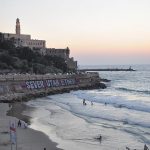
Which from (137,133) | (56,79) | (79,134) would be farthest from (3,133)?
(56,79)

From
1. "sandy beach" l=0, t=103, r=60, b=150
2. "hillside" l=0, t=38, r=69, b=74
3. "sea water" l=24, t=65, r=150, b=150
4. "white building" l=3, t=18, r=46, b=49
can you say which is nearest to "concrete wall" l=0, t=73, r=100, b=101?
"sea water" l=24, t=65, r=150, b=150

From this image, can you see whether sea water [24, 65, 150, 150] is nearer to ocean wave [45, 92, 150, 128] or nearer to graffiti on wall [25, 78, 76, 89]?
ocean wave [45, 92, 150, 128]

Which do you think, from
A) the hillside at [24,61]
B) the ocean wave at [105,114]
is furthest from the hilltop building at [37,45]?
the ocean wave at [105,114]

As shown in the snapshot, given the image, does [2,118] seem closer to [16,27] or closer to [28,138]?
[28,138]

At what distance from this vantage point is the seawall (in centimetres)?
6706

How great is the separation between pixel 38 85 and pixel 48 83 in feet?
14.7

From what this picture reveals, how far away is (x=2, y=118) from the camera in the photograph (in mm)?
44969

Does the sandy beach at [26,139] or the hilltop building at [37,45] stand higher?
the hilltop building at [37,45]

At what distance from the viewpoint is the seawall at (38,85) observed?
67.1m

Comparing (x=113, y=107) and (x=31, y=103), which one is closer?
(x=113, y=107)

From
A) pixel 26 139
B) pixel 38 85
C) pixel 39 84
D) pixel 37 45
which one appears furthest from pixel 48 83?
pixel 37 45

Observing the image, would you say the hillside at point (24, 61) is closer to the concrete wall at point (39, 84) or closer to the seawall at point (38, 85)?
the concrete wall at point (39, 84)

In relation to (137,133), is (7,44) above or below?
above

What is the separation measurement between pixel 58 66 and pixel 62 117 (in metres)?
80.4
